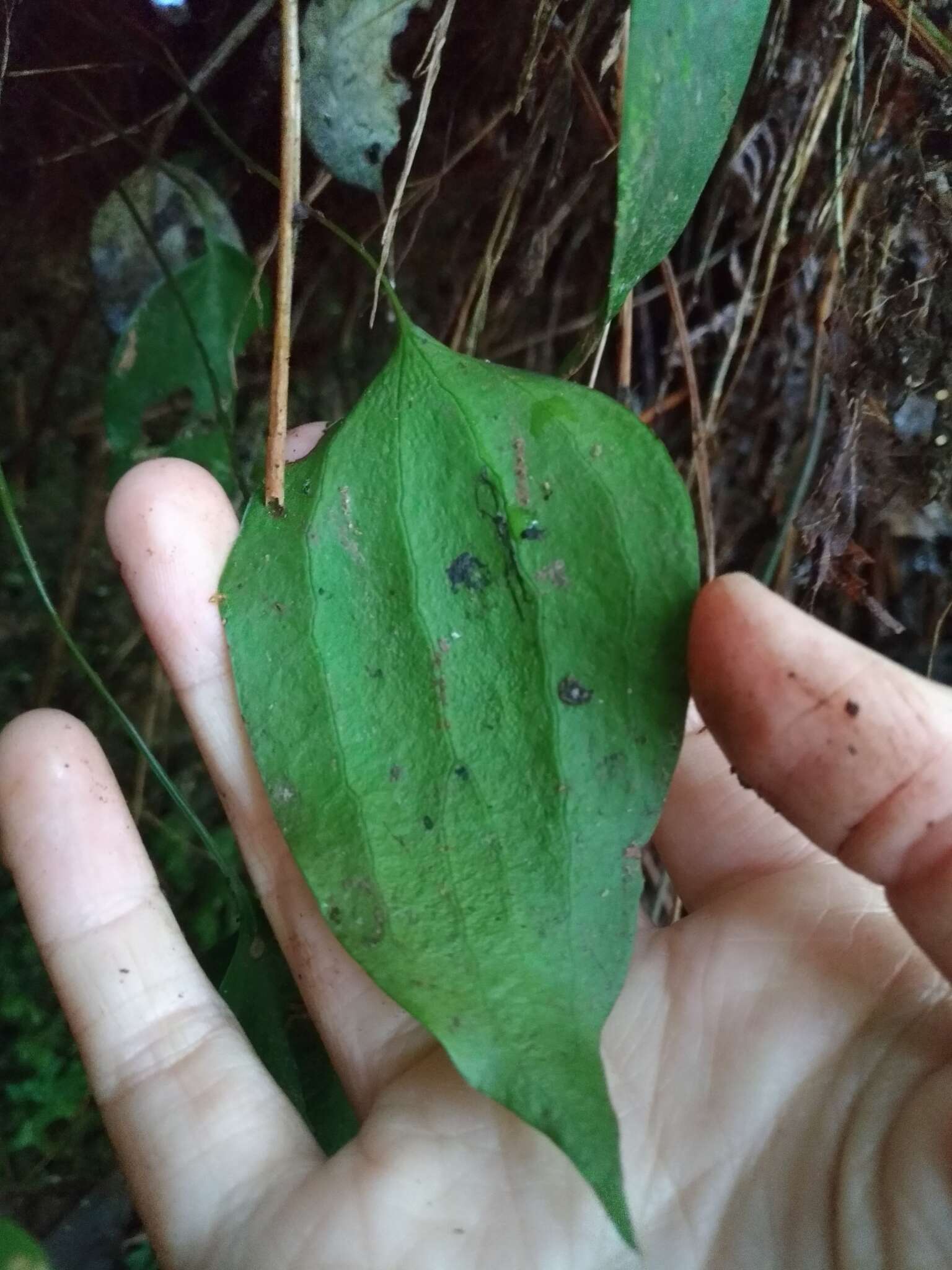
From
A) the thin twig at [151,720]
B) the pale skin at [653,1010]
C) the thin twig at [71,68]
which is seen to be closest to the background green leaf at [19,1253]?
the pale skin at [653,1010]

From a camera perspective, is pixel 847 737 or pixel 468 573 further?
pixel 468 573

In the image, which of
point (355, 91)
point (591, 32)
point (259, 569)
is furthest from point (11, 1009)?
point (591, 32)

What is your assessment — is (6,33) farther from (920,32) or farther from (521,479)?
(920,32)

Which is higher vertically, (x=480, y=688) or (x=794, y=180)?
(x=794, y=180)

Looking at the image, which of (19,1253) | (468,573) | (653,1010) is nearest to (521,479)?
(468,573)

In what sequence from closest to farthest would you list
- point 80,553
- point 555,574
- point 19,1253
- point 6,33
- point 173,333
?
point 19,1253 < point 555,574 < point 6,33 < point 173,333 < point 80,553

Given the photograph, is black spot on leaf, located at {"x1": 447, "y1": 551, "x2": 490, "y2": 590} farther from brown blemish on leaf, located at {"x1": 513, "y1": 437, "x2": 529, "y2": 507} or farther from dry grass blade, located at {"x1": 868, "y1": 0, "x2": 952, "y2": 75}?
dry grass blade, located at {"x1": 868, "y1": 0, "x2": 952, "y2": 75}

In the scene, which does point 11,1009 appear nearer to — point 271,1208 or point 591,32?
point 271,1208
